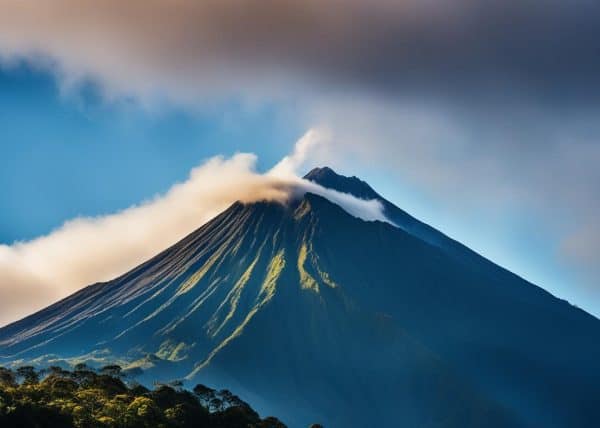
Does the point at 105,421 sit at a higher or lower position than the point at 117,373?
lower

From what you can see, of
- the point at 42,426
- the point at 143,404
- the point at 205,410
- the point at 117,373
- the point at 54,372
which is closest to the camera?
the point at 42,426

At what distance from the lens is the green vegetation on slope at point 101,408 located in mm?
60500

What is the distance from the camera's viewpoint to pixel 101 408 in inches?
2633

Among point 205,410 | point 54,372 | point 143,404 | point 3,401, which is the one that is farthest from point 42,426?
point 54,372

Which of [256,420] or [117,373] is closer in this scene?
[256,420]

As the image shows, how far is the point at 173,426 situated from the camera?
6712cm

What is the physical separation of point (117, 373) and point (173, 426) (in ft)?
101

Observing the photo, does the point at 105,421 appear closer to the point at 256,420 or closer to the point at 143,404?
the point at 143,404

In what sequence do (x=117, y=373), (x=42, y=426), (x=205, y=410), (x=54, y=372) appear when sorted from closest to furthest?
(x=42, y=426) → (x=205, y=410) → (x=54, y=372) → (x=117, y=373)

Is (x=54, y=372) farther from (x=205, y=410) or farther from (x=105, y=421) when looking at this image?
(x=105, y=421)

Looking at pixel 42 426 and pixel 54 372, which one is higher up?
pixel 54 372

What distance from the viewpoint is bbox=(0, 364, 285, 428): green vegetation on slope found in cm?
6050

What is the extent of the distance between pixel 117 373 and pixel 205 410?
931 inches

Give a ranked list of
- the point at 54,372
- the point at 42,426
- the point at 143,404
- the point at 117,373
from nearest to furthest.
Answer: the point at 42,426, the point at 143,404, the point at 54,372, the point at 117,373
